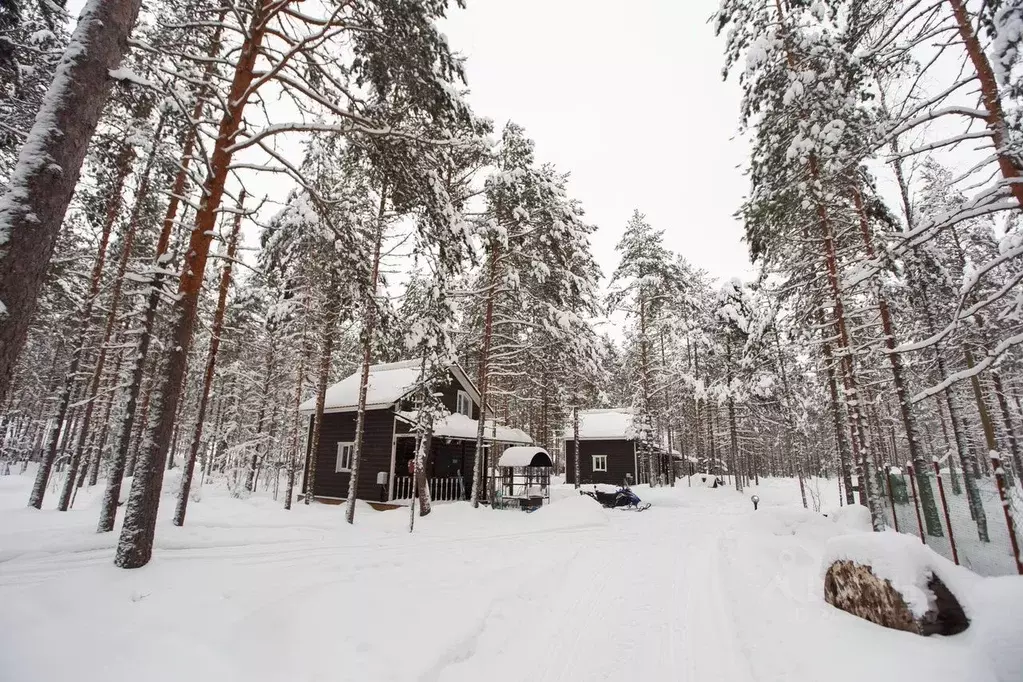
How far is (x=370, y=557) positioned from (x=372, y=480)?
1179cm

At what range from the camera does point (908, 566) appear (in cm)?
533

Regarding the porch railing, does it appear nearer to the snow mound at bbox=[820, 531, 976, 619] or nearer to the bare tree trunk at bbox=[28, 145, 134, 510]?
the bare tree trunk at bbox=[28, 145, 134, 510]

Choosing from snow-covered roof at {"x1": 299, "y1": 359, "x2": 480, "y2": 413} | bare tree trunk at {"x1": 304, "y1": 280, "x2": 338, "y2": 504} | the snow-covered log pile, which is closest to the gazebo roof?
snow-covered roof at {"x1": 299, "y1": 359, "x2": 480, "y2": 413}

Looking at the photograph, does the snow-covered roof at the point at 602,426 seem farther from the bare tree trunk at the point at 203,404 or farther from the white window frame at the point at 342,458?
the bare tree trunk at the point at 203,404

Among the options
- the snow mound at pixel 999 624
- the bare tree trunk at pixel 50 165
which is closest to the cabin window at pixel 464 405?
the bare tree trunk at pixel 50 165

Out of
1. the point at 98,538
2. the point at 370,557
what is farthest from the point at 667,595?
the point at 98,538

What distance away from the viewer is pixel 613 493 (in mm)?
21266

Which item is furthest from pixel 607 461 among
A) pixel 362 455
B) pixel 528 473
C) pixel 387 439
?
pixel 362 455

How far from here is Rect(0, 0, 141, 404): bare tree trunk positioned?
375cm

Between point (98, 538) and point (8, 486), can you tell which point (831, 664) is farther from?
point (8, 486)

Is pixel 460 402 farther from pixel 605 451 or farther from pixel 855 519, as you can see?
pixel 605 451

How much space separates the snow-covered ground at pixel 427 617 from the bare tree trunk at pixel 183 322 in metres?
0.46

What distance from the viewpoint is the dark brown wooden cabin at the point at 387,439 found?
19234 millimetres

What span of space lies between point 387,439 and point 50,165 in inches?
655
